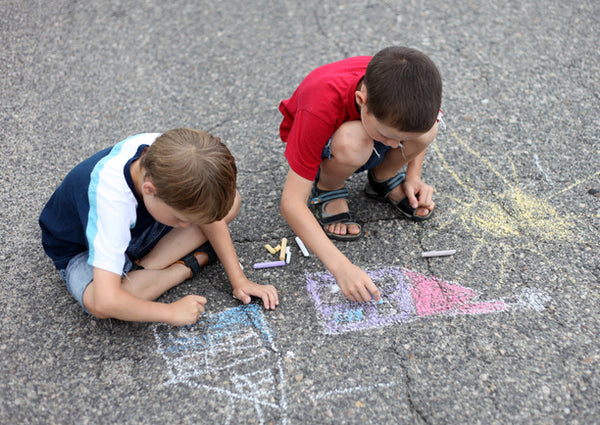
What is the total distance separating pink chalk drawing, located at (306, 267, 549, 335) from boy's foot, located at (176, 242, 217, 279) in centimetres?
45

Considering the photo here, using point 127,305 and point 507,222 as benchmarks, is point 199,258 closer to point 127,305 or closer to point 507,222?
point 127,305

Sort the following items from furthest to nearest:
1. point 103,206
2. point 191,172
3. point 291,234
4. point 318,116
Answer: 1. point 291,234
2. point 318,116
3. point 103,206
4. point 191,172

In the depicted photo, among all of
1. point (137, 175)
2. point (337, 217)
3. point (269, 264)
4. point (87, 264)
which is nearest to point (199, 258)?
point (269, 264)

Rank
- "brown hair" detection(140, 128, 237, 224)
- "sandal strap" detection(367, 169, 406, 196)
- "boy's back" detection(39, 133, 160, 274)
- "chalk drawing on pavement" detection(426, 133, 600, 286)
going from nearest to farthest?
"brown hair" detection(140, 128, 237, 224), "boy's back" detection(39, 133, 160, 274), "chalk drawing on pavement" detection(426, 133, 600, 286), "sandal strap" detection(367, 169, 406, 196)

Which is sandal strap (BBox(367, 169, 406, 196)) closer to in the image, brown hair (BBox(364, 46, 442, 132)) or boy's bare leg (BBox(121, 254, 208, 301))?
brown hair (BBox(364, 46, 442, 132))

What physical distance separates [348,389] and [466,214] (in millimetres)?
1146

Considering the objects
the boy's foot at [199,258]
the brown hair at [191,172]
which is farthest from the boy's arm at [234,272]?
the brown hair at [191,172]

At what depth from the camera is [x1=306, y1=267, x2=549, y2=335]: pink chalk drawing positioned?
2094mm

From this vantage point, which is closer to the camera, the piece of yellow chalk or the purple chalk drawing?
the purple chalk drawing

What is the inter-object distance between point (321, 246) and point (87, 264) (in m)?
0.93

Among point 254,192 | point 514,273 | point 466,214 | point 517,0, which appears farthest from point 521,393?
point 517,0

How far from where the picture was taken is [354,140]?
7.00ft

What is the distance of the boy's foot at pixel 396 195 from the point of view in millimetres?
2523

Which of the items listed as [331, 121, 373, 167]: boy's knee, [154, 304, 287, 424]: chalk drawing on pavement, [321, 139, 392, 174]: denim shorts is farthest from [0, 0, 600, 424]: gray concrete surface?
[331, 121, 373, 167]: boy's knee
